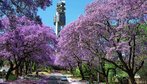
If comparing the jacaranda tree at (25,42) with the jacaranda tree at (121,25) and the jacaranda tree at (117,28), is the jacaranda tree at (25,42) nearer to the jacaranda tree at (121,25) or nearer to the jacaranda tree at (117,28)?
the jacaranda tree at (117,28)

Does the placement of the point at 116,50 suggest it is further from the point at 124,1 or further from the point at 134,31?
the point at 124,1

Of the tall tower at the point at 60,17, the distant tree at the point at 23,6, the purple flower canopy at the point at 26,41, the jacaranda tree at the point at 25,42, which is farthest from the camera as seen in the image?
the tall tower at the point at 60,17

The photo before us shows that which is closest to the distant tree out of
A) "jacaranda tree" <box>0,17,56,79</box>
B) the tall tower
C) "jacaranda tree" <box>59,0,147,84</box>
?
"jacaranda tree" <box>59,0,147,84</box>

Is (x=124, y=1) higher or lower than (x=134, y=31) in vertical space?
higher

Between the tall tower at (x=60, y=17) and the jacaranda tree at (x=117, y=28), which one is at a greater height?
the tall tower at (x=60, y=17)

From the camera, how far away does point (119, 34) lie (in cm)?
2786

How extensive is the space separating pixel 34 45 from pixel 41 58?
28.0 ft

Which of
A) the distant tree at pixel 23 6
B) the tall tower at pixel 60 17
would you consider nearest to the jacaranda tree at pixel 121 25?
the distant tree at pixel 23 6

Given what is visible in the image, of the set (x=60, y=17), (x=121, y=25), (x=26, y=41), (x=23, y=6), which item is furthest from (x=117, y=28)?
(x=60, y=17)

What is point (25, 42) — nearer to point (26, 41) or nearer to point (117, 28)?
point (26, 41)

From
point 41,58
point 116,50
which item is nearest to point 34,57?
point 41,58

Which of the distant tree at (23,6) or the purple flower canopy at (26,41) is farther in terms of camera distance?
the purple flower canopy at (26,41)

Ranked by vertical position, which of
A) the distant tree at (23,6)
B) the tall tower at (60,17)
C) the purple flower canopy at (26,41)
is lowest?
the distant tree at (23,6)

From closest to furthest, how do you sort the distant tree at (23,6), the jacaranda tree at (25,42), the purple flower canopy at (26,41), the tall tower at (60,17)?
the distant tree at (23,6)
the purple flower canopy at (26,41)
the jacaranda tree at (25,42)
the tall tower at (60,17)
